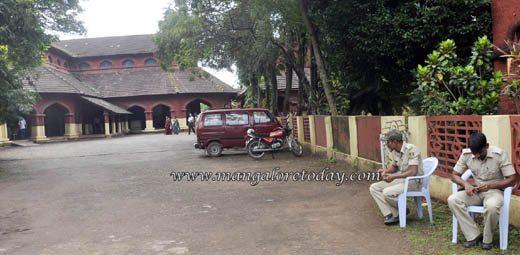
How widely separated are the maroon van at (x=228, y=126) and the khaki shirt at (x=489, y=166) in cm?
1051

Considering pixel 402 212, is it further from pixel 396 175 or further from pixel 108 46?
pixel 108 46

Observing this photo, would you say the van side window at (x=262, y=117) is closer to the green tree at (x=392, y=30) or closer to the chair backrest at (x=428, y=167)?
the green tree at (x=392, y=30)

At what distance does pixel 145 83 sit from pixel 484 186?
38.8 m

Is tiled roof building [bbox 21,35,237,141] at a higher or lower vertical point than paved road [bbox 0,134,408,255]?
higher

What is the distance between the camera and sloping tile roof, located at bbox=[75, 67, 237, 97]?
3972 centimetres

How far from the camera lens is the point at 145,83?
134 ft

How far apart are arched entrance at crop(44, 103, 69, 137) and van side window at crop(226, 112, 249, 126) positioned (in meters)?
25.2

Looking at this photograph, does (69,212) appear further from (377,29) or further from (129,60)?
(129,60)

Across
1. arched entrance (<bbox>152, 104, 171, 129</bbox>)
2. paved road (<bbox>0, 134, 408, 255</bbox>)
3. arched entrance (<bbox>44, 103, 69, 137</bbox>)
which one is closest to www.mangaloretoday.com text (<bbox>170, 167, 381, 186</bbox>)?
paved road (<bbox>0, 134, 408, 255</bbox>)

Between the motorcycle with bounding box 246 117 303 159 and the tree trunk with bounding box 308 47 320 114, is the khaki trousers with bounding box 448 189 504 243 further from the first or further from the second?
the tree trunk with bounding box 308 47 320 114

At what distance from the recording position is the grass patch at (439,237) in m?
4.42

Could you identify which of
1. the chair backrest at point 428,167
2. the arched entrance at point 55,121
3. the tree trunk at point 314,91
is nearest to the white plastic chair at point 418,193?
the chair backrest at point 428,167

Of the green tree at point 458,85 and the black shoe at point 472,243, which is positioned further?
the green tree at point 458,85

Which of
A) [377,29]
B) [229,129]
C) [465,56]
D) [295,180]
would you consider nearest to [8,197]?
[295,180]
